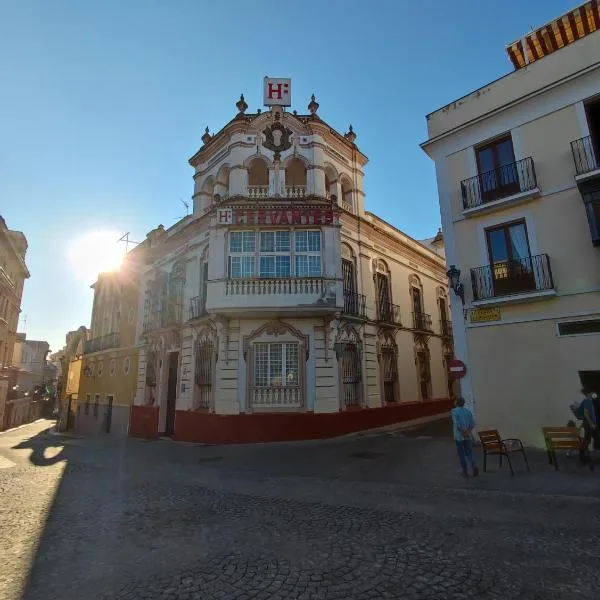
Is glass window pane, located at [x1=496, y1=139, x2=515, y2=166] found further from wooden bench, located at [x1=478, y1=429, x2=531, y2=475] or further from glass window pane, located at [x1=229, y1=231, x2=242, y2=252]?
glass window pane, located at [x1=229, y1=231, x2=242, y2=252]

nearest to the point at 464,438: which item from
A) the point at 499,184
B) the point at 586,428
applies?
the point at 586,428

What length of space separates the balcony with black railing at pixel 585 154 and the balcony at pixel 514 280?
2624 mm

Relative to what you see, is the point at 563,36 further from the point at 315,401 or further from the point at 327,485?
the point at 327,485

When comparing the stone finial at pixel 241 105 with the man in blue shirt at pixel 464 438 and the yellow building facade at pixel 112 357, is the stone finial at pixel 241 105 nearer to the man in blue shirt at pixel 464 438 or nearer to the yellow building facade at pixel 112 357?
the yellow building facade at pixel 112 357

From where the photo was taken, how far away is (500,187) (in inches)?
481

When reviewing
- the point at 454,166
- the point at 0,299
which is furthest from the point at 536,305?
the point at 0,299

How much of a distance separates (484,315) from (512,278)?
4.53ft

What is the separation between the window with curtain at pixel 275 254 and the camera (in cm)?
1548

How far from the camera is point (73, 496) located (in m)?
7.91

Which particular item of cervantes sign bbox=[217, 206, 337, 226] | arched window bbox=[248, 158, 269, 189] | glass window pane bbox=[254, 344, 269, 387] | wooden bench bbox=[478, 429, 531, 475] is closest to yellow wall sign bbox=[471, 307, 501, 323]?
wooden bench bbox=[478, 429, 531, 475]

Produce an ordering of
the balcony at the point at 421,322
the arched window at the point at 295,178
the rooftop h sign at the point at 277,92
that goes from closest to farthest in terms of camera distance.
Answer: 1. the arched window at the point at 295,178
2. the rooftop h sign at the point at 277,92
3. the balcony at the point at 421,322

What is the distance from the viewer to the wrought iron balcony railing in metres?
10.9

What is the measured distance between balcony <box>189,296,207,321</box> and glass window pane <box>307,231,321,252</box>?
5.40m

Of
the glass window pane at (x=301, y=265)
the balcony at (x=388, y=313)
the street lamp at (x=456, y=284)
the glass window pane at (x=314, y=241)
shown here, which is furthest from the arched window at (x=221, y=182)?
the street lamp at (x=456, y=284)
